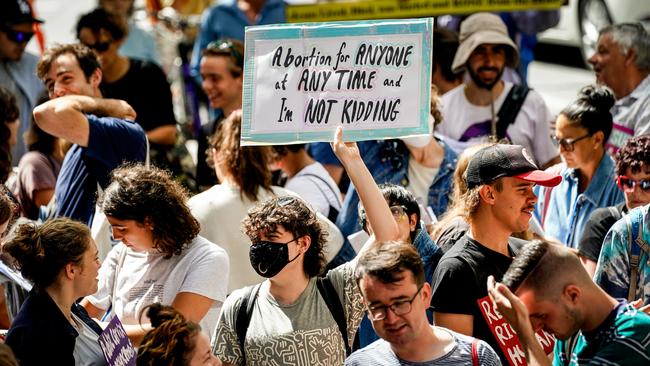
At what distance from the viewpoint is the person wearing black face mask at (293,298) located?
4371 mm

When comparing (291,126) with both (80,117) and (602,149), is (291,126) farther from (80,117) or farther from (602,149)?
(602,149)

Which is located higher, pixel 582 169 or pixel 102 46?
pixel 102 46

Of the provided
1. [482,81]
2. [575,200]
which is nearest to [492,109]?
[482,81]

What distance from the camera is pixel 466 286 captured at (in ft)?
14.8

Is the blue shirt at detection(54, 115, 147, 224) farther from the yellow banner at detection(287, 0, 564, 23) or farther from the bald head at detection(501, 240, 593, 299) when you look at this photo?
the yellow banner at detection(287, 0, 564, 23)

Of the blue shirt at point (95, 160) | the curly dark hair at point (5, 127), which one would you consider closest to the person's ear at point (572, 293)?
the blue shirt at point (95, 160)

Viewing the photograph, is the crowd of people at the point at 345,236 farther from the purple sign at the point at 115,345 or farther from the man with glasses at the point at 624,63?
the purple sign at the point at 115,345

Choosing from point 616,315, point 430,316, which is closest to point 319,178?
point 430,316

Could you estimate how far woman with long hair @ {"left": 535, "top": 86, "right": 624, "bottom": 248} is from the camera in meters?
6.00

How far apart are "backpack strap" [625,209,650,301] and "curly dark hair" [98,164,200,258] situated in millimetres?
1813

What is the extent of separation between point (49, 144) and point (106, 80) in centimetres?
107

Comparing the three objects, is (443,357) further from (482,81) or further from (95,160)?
(482,81)

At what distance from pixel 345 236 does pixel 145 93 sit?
8.11ft

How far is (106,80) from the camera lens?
7.79m
